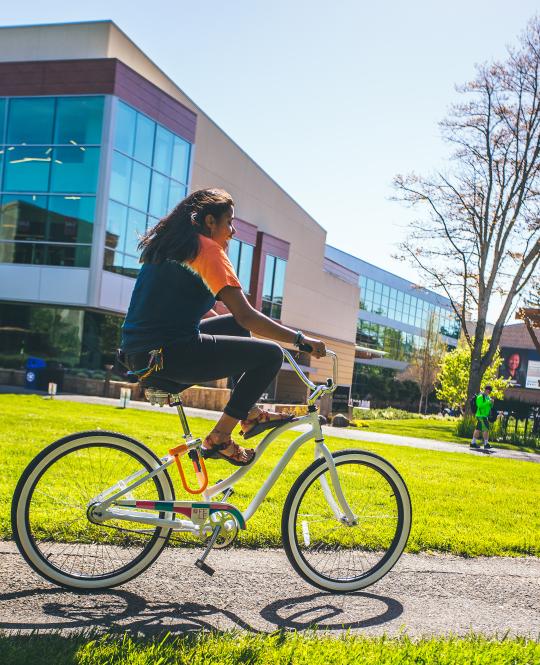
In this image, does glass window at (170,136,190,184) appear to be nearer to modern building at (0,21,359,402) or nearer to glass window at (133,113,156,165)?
modern building at (0,21,359,402)

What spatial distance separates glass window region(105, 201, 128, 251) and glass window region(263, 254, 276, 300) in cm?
1405

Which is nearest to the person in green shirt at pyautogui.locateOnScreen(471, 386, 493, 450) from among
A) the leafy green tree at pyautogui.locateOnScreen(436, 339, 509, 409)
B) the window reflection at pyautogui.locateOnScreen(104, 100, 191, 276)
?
the window reflection at pyautogui.locateOnScreen(104, 100, 191, 276)

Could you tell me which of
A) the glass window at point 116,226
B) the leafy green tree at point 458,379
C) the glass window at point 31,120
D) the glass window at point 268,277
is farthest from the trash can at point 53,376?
the leafy green tree at point 458,379

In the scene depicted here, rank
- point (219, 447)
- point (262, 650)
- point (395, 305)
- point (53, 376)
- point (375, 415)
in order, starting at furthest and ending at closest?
1. point (395, 305)
2. point (375, 415)
3. point (53, 376)
4. point (219, 447)
5. point (262, 650)

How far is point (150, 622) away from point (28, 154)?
24.9 metres

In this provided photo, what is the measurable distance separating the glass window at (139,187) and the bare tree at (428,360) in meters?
37.8

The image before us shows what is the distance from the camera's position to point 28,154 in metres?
25.7

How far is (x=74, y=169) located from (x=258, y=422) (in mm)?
23359

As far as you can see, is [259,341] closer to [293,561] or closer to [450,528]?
[293,561]

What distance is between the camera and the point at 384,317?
240 feet

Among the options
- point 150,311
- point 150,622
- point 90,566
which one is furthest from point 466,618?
point 150,311

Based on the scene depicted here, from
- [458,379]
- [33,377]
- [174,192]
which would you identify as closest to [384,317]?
[458,379]

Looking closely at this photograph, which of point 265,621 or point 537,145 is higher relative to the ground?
point 537,145

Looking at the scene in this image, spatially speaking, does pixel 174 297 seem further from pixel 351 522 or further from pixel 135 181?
pixel 135 181
